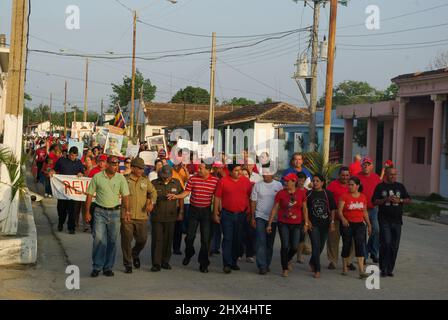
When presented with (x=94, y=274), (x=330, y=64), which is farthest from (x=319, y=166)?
(x=94, y=274)

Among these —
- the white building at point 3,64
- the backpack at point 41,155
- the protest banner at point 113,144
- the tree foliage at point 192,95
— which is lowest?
the backpack at point 41,155

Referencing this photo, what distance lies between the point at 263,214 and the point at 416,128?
74.4 feet

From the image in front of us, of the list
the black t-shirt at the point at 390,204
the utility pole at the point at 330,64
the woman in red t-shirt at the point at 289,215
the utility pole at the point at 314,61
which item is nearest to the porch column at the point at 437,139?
the utility pole at the point at 314,61

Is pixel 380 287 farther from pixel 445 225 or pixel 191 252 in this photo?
pixel 445 225

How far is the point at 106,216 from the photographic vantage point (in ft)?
34.2

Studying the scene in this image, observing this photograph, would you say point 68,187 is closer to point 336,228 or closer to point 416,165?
point 336,228

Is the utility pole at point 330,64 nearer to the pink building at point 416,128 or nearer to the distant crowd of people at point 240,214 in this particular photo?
the pink building at point 416,128

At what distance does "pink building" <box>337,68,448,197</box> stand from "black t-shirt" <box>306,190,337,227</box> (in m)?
16.9

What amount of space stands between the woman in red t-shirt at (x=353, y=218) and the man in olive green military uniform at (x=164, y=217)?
8.48 ft

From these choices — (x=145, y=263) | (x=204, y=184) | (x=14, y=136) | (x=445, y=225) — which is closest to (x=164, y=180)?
(x=204, y=184)

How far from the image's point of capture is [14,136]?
504 inches

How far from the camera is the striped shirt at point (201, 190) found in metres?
11.3

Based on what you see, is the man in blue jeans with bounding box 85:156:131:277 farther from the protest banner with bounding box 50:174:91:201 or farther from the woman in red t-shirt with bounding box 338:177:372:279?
the protest banner with bounding box 50:174:91:201
